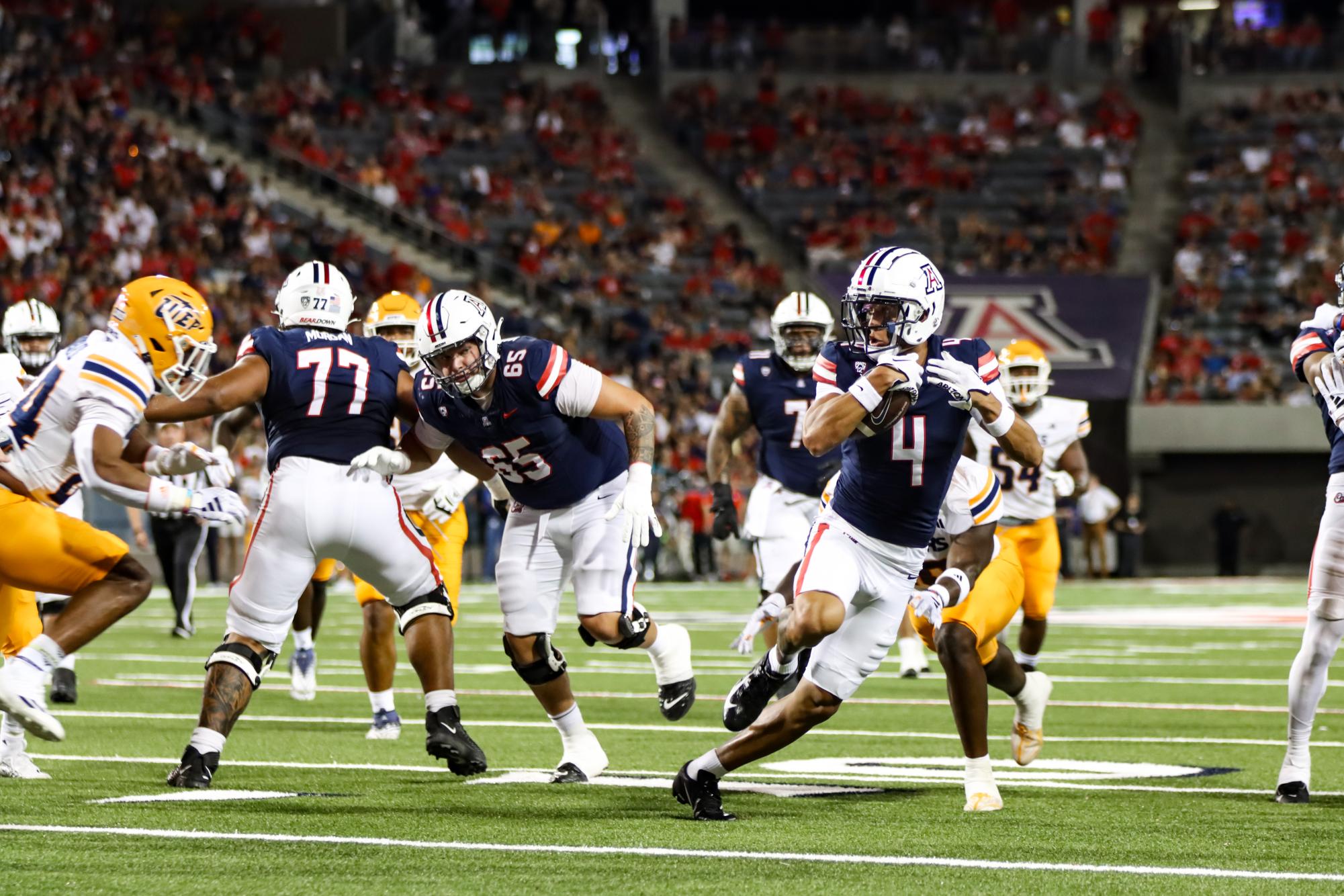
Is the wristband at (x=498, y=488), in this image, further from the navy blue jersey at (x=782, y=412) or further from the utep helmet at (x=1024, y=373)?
the utep helmet at (x=1024, y=373)

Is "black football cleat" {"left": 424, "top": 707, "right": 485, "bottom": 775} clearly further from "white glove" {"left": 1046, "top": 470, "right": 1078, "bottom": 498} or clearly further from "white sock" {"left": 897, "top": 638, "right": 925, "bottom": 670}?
"white sock" {"left": 897, "top": 638, "right": 925, "bottom": 670}

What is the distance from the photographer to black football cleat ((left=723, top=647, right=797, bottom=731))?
6172 millimetres

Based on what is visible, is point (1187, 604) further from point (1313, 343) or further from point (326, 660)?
point (1313, 343)

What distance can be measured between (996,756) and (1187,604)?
1203 cm

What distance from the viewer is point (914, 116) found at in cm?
3167

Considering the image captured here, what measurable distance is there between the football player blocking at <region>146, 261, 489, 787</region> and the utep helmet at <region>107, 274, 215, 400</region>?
29cm

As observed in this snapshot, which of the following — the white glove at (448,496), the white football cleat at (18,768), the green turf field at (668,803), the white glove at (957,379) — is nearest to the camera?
the green turf field at (668,803)

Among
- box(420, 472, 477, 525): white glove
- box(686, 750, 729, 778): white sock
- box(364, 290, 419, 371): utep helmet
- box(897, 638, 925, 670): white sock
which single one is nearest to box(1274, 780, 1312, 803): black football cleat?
box(686, 750, 729, 778): white sock

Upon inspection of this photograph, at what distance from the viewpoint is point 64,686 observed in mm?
9719

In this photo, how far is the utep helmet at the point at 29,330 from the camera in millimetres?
9102

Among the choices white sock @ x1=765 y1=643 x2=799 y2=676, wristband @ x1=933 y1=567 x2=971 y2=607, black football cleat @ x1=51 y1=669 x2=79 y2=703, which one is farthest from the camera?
black football cleat @ x1=51 y1=669 x2=79 y2=703

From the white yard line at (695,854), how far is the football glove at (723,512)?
4342mm

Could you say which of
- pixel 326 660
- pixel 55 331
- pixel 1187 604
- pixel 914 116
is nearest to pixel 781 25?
pixel 914 116

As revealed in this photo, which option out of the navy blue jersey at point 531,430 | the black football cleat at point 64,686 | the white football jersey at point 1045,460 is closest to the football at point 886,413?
the navy blue jersey at point 531,430
